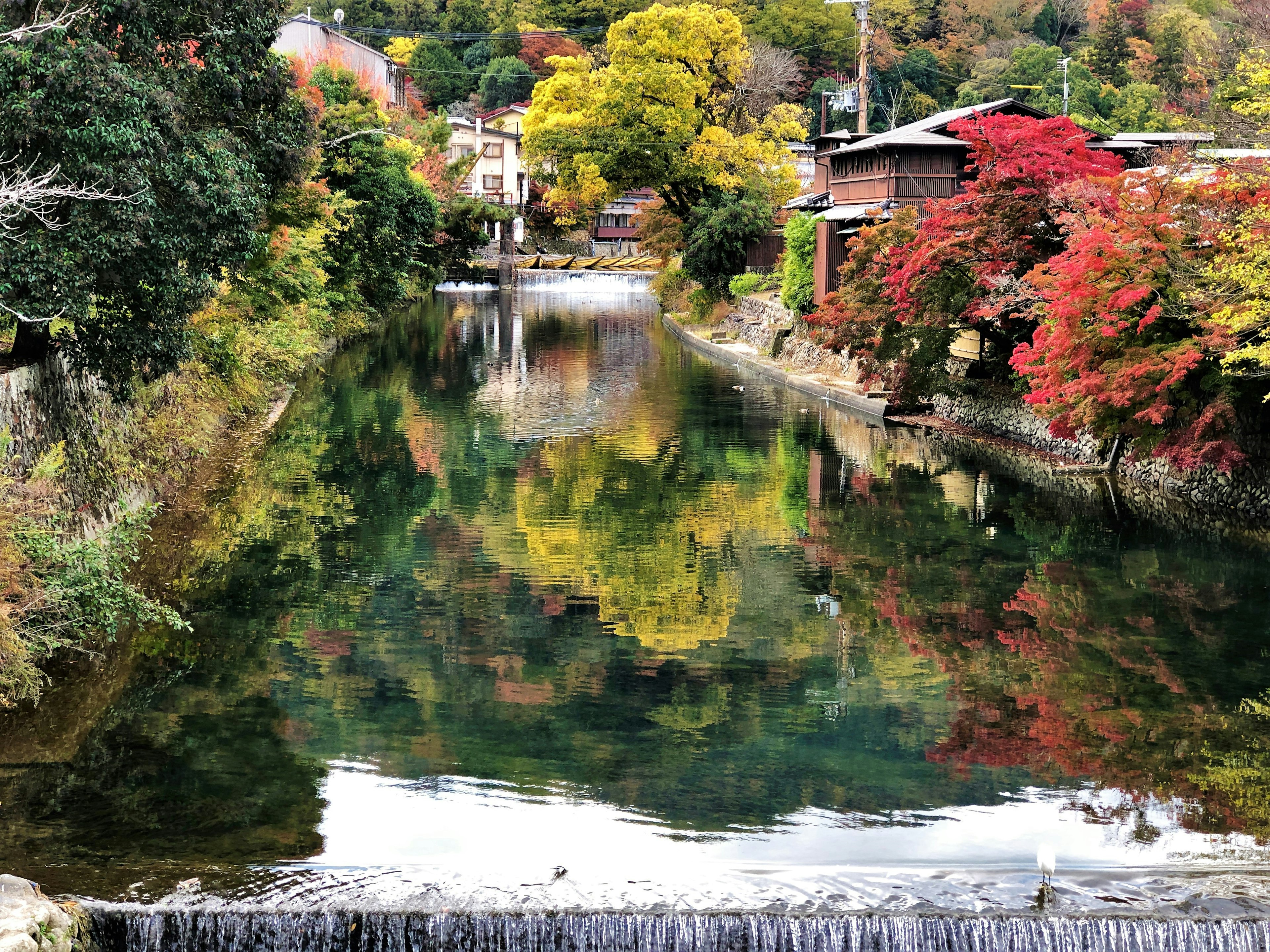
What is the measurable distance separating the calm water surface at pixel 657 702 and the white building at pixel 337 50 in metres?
33.5

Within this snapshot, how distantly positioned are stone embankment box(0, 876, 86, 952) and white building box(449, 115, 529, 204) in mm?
88035

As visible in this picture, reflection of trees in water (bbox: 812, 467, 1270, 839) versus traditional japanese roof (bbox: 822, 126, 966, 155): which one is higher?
traditional japanese roof (bbox: 822, 126, 966, 155)

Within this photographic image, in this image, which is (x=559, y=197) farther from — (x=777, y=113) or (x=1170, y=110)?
(x=1170, y=110)

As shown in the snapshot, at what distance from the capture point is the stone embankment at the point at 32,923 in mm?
7867

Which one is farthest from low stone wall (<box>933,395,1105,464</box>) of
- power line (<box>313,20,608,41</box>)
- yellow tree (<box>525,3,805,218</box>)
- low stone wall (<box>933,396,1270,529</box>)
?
power line (<box>313,20,608,41</box>)

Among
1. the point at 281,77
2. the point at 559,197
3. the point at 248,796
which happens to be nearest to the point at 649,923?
the point at 248,796

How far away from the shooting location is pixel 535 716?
12766mm

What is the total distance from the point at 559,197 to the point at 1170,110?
25881 mm

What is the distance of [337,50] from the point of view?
58969mm

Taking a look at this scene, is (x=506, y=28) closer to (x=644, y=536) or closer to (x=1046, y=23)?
(x=1046, y=23)

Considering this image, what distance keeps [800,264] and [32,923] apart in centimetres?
3579

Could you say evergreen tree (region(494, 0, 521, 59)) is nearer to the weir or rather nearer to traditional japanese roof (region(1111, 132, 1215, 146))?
the weir

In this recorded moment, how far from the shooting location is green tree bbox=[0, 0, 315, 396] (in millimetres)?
14242

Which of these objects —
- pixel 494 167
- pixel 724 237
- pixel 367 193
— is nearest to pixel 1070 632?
pixel 367 193
